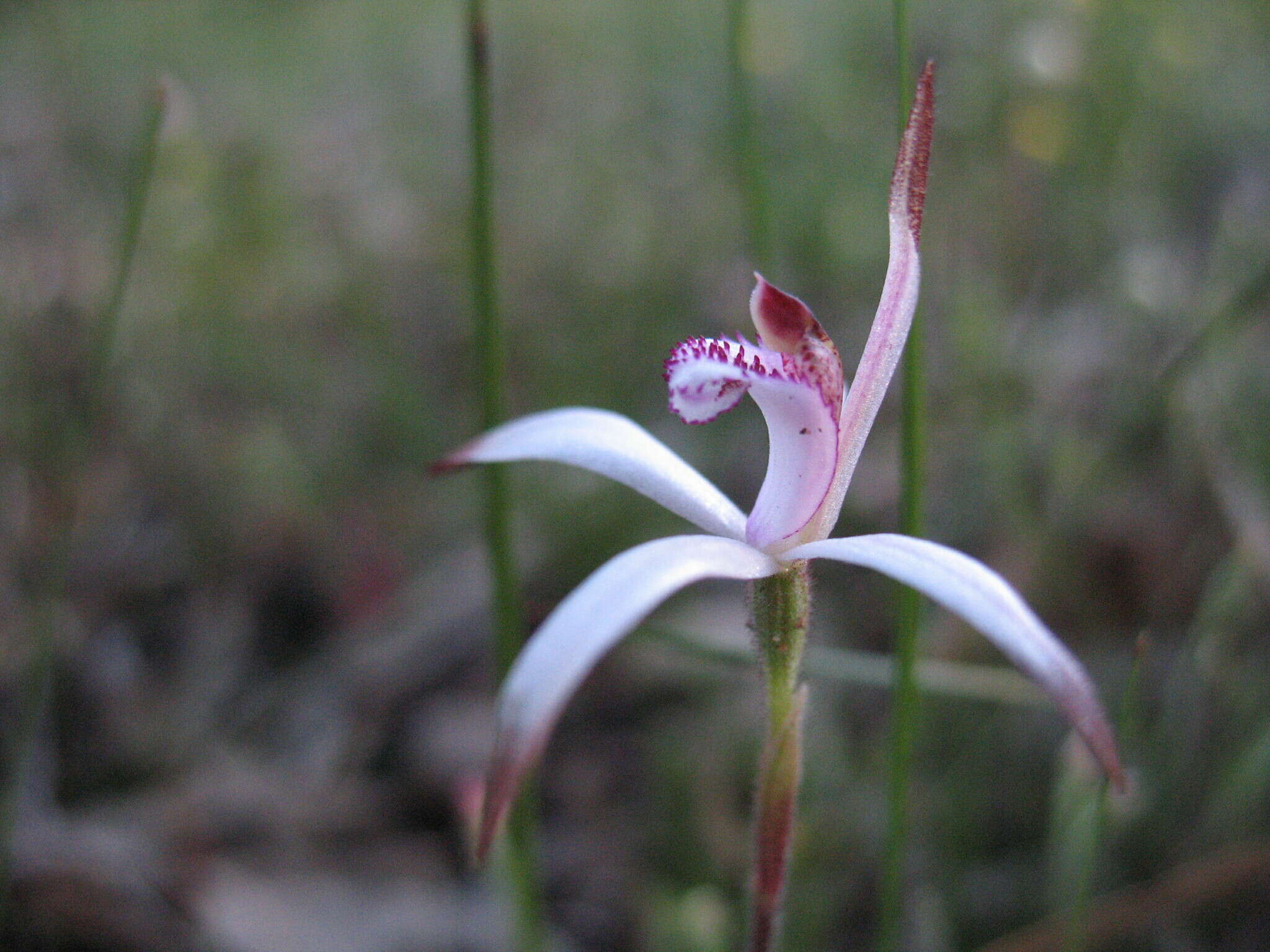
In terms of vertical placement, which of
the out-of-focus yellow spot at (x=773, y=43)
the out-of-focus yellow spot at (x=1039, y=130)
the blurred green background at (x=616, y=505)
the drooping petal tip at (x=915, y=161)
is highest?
the out-of-focus yellow spot at (x=773, y=43)

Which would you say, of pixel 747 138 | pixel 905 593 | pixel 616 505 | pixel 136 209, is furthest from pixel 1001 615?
pixel 616 505

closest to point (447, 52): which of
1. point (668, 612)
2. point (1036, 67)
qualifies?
point (1036, 67)

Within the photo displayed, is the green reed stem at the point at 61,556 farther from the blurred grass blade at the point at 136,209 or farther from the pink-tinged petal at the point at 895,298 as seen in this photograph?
the pink-tinged petal at the point at 895,298

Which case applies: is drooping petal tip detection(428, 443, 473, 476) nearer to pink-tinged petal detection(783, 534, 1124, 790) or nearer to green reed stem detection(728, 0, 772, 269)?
pink-tinged petal detection(783, 534, 1124, 790)

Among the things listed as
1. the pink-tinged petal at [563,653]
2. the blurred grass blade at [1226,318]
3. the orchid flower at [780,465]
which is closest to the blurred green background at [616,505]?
the blurred grass blade at [1226,318]

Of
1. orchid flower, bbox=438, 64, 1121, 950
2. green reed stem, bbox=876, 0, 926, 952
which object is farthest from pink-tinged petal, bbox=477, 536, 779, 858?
green reed stem, bbox=876, 0, 926, 952

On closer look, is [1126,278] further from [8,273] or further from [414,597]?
[8,273]
